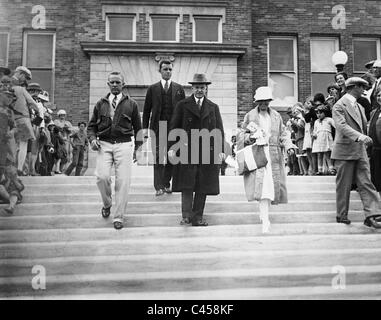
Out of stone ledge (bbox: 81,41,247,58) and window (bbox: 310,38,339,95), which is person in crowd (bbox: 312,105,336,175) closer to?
window (bbox: 310,38,339,95)

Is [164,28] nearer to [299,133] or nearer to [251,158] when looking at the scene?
[299,133]

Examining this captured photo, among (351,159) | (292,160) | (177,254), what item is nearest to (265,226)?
(177,254)

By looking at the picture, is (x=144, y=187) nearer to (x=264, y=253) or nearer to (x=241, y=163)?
(x=241, y=163)

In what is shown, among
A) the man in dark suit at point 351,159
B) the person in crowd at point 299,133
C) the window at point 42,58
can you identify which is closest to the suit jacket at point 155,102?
the man in dark suit at point 351,159

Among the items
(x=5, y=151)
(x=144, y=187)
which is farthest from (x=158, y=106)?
(x=5, y=151)

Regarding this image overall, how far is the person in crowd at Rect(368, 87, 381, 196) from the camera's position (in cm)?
514

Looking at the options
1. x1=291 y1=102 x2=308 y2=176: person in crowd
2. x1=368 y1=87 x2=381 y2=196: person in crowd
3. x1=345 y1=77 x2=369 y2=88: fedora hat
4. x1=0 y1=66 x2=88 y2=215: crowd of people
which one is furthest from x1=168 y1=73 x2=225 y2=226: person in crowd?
x1=291 y1=102 x2=308 y2=176: person in crowd

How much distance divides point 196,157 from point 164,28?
4.66 m

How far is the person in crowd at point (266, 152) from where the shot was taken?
4586 millimetres

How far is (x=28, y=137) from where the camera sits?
17.6 ft

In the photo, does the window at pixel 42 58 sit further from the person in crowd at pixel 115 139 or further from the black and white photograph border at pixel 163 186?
the person in crowd at pixel 115 139

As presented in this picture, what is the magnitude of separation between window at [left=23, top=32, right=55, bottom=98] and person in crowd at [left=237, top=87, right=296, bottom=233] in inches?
173
